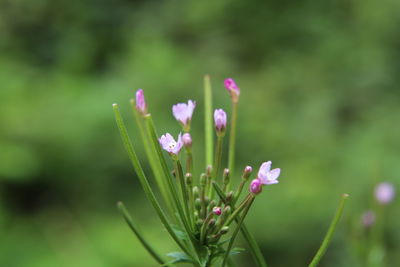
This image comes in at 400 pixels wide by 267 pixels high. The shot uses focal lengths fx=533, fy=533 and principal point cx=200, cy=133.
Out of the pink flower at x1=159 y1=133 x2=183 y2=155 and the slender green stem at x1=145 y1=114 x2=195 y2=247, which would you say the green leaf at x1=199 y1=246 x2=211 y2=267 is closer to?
the slender green stem at x1=145 y1=114 x2=195 y2=247

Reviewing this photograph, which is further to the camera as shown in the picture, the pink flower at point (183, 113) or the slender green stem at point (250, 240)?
the pink flower at point (183, 113)

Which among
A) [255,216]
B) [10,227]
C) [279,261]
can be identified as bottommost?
[279,261]

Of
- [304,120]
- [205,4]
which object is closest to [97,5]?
[205,4]

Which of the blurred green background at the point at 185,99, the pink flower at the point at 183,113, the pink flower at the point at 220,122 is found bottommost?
the blurred green background at the point at 185,99

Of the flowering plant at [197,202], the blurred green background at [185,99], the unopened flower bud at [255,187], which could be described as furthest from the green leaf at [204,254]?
the blurred green background at [185,99]

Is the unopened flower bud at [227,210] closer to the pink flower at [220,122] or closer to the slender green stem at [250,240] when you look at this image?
the slender green stem at [250,240]

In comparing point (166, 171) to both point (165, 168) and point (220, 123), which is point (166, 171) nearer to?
point (165, 168)

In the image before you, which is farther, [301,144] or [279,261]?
[301,144]

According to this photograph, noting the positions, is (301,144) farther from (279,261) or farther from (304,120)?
(279,261)

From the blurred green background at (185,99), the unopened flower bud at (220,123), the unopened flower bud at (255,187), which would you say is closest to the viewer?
the unopened flower bud at (255,187)

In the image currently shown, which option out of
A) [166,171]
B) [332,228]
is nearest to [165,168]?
[166,171]
